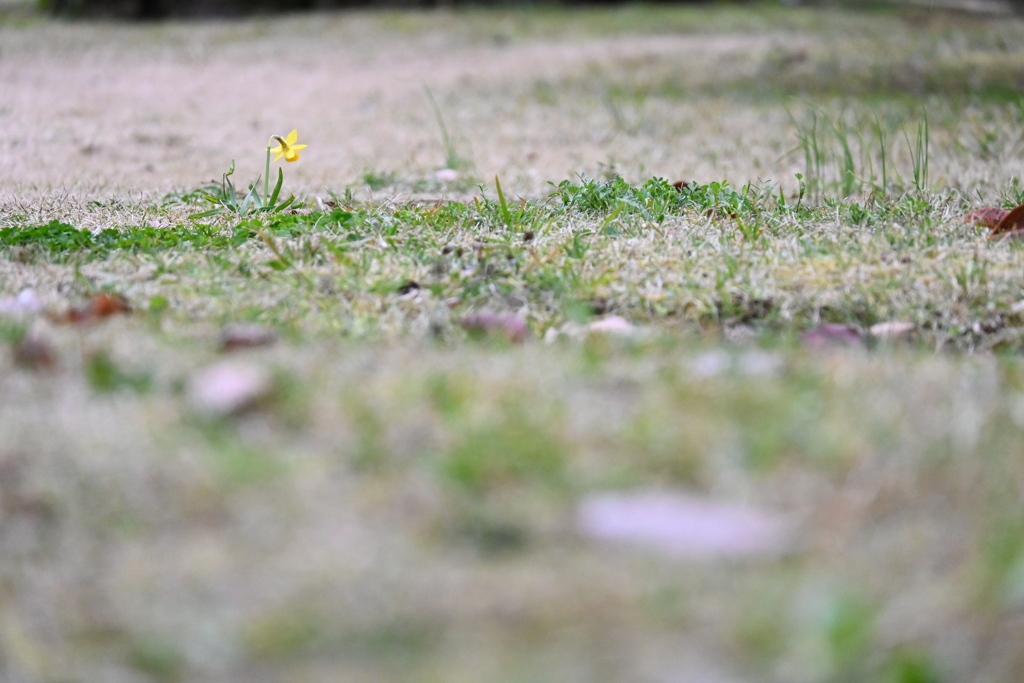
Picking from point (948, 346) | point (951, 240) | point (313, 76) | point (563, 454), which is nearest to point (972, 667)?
point (563, 454)

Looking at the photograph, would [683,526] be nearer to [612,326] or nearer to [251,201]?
[612,326]

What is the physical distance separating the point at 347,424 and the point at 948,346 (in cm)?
123

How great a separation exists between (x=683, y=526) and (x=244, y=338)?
0.89 m

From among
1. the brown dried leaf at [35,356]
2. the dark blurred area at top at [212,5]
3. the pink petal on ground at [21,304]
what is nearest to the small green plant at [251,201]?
the pink petal on ground at [21,304]

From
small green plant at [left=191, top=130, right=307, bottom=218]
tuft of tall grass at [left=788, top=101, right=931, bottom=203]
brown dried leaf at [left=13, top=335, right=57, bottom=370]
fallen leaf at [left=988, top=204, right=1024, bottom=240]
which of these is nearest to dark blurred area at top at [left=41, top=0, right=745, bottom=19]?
tuft of tall grass at [left=788, top=101, right=931, bottom=203]

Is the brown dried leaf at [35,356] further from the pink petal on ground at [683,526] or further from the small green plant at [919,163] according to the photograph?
the small green plant at [919,163]

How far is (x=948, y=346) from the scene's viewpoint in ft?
6.31

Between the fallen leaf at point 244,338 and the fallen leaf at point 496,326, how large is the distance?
38 centimetres

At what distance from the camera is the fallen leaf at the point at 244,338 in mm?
1639

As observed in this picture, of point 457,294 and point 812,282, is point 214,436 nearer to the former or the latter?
point 457,294

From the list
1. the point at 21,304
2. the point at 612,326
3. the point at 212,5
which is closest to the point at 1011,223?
the point at 612,326

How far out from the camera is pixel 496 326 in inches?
73.6

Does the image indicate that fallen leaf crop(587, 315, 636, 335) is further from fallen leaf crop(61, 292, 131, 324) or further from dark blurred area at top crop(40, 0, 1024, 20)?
dark blurred area at top crop(40, 0, 1024, 20)

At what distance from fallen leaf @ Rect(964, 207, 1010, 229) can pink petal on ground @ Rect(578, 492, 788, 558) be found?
1737 mm
